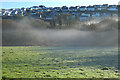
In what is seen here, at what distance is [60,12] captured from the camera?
2822 inches

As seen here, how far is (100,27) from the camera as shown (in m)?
46.9

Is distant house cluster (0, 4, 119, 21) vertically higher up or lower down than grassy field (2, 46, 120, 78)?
higher up

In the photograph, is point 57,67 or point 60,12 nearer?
point 57,67

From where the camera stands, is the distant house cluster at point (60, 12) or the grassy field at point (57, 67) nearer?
the grassy field at point (57, 67)

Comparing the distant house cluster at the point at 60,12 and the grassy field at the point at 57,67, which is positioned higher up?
the distant house cluster at the point at 60,12

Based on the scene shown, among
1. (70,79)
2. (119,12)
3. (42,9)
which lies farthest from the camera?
(42,9)

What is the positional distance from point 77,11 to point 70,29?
33.5 meters

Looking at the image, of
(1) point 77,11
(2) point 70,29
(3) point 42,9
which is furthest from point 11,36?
(1) point 77,11

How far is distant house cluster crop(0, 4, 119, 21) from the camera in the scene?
60.5m

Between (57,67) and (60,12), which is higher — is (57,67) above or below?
below

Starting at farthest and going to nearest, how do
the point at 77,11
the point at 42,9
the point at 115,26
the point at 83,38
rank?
the point at 77,11
the point at 42,9
the point at 115,26
the point at 83,38

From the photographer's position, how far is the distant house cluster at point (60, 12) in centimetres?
6052

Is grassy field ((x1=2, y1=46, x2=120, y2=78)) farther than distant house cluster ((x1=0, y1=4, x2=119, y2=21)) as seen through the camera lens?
No

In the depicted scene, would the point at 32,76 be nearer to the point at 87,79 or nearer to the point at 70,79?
the point at 70,79
